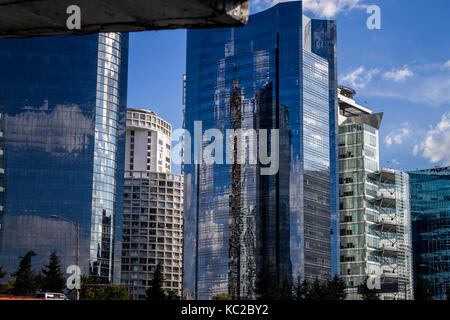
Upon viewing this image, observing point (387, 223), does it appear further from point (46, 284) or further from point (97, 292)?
point (46, 284)

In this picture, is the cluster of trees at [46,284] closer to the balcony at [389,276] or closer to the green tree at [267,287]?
the green tree at [267,287]

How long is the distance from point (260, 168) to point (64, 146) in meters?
45.3

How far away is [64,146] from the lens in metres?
163

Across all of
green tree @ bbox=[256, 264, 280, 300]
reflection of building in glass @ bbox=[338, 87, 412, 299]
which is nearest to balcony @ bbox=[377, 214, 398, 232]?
reflection of building in glass @ bbox=[338, 87, 412, 299]

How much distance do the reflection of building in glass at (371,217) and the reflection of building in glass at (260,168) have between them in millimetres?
3358

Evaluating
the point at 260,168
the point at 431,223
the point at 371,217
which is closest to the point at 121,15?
the point at 371,217

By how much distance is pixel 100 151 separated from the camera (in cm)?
16200

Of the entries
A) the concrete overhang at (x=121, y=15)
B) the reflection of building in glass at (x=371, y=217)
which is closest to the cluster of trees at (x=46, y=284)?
the reflection of building in glass at (x=371, y=217)

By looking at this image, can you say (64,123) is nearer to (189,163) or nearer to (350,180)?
(189,163)

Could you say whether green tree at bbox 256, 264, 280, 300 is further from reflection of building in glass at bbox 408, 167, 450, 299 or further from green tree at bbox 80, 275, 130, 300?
reflection of building in glass at bbox 408, 167, 450, 299

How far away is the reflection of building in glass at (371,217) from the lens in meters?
136

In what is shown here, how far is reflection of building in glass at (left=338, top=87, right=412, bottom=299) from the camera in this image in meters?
136
